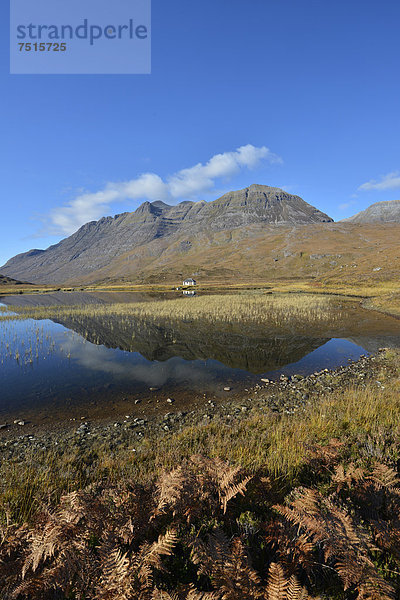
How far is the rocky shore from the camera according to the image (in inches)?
332

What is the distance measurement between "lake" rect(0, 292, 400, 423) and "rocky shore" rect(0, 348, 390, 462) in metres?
0.83

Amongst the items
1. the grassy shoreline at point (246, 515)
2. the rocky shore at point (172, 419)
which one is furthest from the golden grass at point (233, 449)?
the rocky shore at point (172, 419)

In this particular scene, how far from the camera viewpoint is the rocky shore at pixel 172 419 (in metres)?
8.45

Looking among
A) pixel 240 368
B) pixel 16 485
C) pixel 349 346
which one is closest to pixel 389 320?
pixel 349 346

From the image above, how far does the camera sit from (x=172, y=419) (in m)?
10.1

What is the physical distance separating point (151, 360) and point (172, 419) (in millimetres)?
8721

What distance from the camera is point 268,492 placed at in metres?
4.02

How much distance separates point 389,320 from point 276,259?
172253mm

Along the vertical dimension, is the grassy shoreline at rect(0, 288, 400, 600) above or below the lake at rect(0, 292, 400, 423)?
above

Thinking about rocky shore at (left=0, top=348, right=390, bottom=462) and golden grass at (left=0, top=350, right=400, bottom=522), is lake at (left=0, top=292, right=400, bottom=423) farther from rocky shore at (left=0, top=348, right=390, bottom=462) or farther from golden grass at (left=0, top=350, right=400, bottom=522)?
golden grass at (left=0, top=350, right=400, bottom=522)

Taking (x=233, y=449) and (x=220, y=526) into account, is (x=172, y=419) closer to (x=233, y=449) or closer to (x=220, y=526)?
(x=233, y=449)

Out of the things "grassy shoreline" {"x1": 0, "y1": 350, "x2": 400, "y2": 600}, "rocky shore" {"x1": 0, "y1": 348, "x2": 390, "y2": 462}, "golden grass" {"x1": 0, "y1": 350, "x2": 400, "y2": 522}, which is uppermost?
"grassy shoreline" {"x1": 0, "y1": 350, "x2": 400, "y2": 600}

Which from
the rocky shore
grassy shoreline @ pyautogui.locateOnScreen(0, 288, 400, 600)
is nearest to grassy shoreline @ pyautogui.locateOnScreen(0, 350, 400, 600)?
grassy shoreline @ pyautogui.locateOnScreen(0, 288, 400, 600)

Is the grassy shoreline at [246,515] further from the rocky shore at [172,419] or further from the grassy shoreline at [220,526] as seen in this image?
the rocky shore at [172,419]
